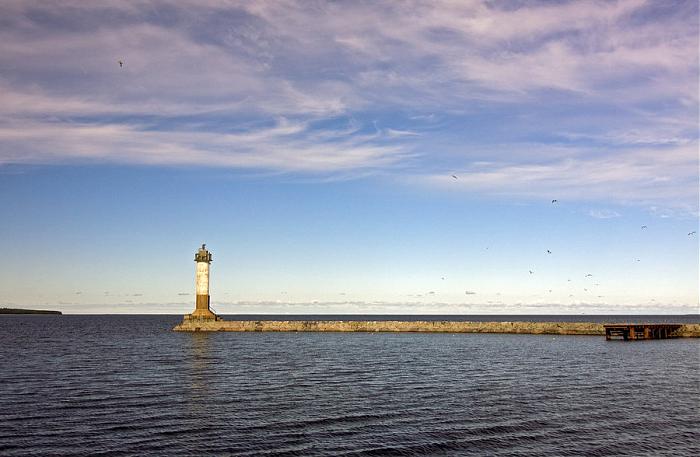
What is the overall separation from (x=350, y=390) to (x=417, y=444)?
12721 mm

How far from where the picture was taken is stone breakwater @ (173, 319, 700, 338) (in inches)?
3659

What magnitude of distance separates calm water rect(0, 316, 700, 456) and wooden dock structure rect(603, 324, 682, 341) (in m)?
29.2

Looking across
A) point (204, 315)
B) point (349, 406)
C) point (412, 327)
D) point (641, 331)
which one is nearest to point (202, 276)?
point (204, 315)

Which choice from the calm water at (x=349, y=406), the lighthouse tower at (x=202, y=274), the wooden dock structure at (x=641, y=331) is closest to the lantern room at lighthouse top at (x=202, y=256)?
the lighthouse tower at (x=202, y=274)

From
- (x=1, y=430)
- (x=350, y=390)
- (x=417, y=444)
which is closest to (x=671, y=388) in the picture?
(x=350, y=390)

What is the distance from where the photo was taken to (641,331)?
89.6m

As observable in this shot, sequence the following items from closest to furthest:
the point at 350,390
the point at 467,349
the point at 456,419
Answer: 1. the point at 456,419
2. the point at 350,390
3. the point at 467,349

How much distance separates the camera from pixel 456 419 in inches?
1078

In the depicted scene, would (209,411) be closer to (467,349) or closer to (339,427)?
(339,427)

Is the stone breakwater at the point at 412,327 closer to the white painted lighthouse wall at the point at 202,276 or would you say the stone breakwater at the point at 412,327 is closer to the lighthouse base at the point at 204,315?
the lighthouse base at the point at 204,315

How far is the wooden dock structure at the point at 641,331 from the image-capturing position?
3332 inches

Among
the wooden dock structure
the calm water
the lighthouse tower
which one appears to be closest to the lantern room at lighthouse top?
the lighthouse tower

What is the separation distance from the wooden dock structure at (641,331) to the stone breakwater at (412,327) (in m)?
1.46

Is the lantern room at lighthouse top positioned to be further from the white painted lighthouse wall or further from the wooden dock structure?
the wooden dock structure
